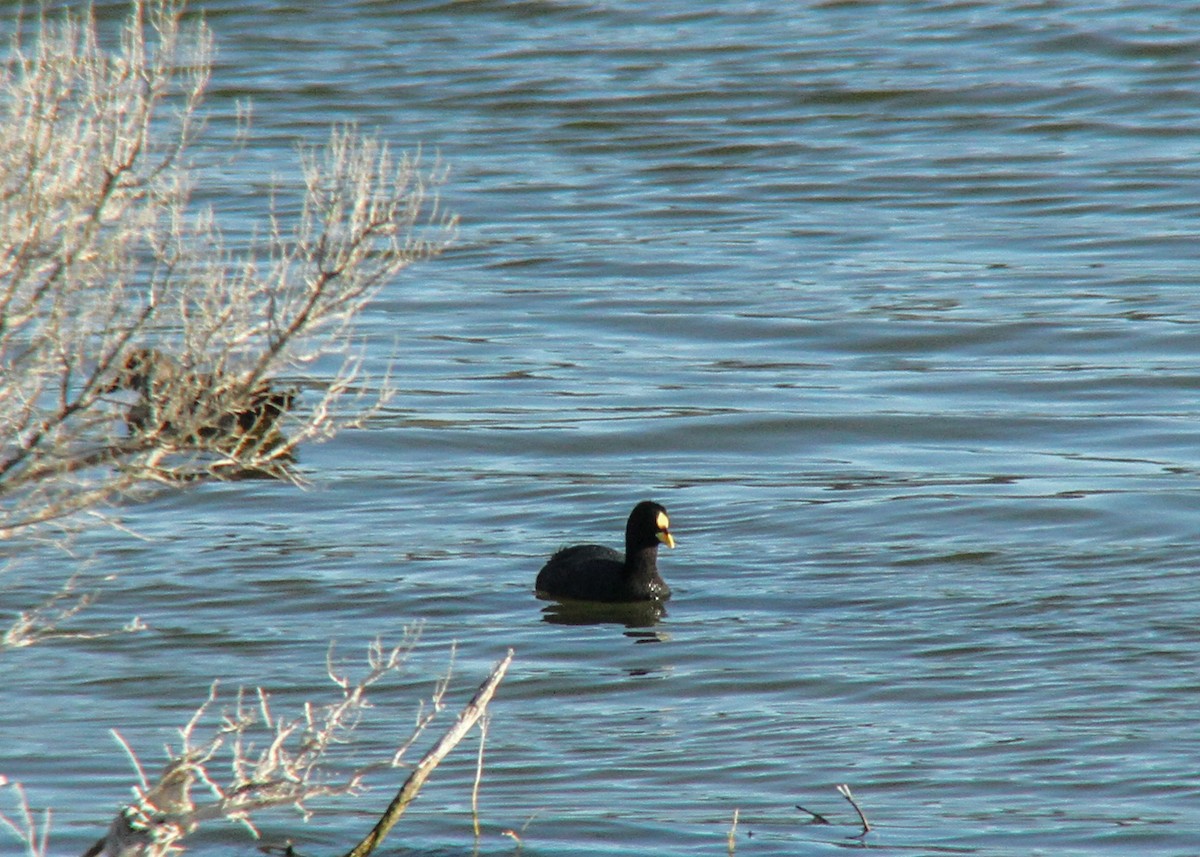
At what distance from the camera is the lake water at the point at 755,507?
934 centimetres

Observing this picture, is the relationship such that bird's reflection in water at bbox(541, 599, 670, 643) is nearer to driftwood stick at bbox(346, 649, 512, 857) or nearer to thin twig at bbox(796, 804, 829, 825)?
thin twig at bbox(796, 804, 829, 825)

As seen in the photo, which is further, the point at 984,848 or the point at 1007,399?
the point at 1007,399

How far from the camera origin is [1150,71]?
36.3 metres

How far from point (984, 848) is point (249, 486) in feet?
29.0

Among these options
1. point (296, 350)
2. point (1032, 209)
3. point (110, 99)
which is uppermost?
point (110, 99)

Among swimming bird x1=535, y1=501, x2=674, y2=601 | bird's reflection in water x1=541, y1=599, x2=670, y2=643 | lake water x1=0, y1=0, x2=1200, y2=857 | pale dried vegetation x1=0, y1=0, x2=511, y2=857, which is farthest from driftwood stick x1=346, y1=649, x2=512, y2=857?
swimming bird x1=535, y1=501, x2=674, y2=601

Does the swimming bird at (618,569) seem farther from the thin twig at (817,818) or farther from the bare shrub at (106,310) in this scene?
the thin twig at (817,818)

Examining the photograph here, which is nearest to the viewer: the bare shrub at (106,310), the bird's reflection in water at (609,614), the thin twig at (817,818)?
the thin twig at (817,818)

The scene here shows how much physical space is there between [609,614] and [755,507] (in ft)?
→ 7.77

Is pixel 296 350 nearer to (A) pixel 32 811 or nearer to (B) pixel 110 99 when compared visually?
(B) pixel 110 99

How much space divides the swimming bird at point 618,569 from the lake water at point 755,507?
19 centimetres

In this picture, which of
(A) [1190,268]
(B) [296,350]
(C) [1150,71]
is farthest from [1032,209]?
(B) [296,350]

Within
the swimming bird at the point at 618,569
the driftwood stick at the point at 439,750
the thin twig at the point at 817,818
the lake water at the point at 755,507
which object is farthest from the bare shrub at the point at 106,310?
the swimming bird at the point at 618,569

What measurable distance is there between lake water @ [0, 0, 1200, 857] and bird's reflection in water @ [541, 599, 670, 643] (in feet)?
0.27
